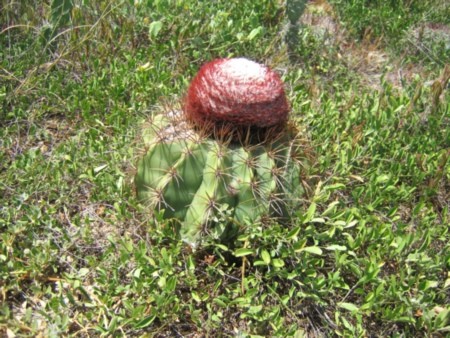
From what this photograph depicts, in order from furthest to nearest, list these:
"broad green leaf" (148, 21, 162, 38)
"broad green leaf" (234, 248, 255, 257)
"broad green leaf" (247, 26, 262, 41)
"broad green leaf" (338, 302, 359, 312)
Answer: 1. "broad green leaf" (247, 26, 262, 41)
2. "broad green leaf" (148, 21, 162, 38)
3. "broad green leaf" (234, 248, 255, 257)
4. "broad green leaf" (338, 302, 359, 312)

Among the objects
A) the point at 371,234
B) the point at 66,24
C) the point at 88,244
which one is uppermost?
the point at 66,24

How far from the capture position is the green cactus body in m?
2.42

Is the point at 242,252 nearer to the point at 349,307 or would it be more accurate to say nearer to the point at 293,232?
the point at 293,232

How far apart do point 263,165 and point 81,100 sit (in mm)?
1684

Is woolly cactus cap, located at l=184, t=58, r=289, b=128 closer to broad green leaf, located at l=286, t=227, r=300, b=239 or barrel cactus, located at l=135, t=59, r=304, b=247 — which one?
barrel cactus, located at l=135, t=59, r=304, b=247

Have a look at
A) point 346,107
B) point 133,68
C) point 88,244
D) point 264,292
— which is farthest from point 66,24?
point 264,292

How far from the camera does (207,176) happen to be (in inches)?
95.3

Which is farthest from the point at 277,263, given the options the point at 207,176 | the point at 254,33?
the point at 254,33

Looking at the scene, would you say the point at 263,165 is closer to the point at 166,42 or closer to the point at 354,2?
the point at 166,42

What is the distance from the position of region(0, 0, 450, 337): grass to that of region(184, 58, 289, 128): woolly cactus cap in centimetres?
36

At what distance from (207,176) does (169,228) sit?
0.39m

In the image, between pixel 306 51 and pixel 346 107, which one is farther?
pixel 306 51

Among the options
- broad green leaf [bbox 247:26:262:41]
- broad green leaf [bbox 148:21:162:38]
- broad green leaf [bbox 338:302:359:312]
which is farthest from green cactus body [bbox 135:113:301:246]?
broad green leaf [bbox 247:26:262:41]

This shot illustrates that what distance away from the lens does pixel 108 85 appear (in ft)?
12.2
